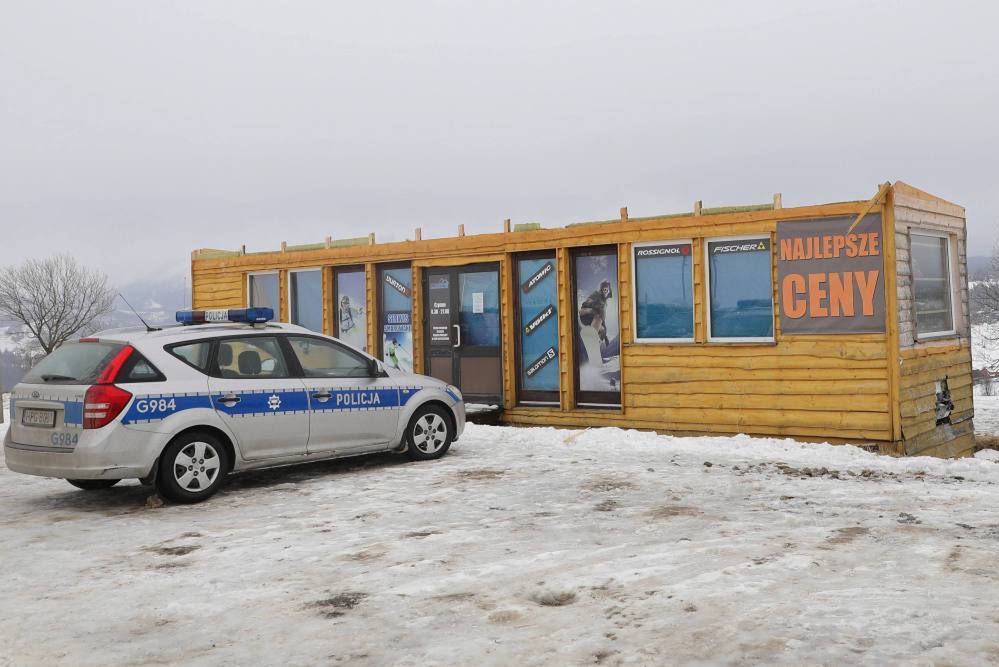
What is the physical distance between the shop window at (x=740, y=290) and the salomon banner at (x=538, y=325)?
2.45m

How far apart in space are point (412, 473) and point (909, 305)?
6425mm

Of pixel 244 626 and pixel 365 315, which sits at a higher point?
pixel 365 315

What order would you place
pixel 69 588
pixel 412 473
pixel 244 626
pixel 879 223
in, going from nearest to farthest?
pixel 244 626, pixel 69 588, pixel 412 473, pixel 879 223

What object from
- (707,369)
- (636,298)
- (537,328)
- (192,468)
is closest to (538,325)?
(537,328)

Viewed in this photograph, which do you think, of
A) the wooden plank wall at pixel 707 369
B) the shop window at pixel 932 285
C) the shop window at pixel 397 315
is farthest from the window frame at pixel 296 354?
the shop window at pixel 932 285

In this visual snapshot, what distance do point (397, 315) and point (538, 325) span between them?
2667mm

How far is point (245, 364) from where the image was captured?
859 centimetres

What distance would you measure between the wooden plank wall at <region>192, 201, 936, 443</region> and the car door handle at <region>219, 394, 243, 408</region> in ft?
19.6

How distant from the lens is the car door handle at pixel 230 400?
8.21 meters

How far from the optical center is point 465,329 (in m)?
14.5

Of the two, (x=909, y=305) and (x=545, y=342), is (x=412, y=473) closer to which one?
(x=545, y=342)

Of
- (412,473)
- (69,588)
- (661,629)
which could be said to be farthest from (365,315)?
Result: (661,629)

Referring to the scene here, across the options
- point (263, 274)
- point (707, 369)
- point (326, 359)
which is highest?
point (263, 274)

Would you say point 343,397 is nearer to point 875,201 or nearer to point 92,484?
point 92,484
